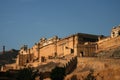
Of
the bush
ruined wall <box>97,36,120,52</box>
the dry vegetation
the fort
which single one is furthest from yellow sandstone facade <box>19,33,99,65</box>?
the bush

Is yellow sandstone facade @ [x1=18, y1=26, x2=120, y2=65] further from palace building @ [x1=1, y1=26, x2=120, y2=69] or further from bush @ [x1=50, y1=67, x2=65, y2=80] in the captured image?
bush @ [x1=50, y1=67, x2=65, y2=80]

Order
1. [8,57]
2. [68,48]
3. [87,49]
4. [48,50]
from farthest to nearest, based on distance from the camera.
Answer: [8,57]
[48,50]
[68,48]
[87,49]

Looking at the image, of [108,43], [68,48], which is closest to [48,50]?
[68,48]

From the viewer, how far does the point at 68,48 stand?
225ft

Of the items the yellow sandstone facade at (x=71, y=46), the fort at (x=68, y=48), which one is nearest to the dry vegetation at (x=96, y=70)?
the fort at (x=68, y=48)

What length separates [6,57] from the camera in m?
103

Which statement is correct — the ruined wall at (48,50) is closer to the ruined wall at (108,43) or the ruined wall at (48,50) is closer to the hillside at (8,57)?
the ruined wall at (108,43)

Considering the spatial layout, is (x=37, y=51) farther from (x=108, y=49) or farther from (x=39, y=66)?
(x=108, y=49)

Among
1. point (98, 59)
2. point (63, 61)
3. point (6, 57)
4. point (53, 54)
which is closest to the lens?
point (98, 59)

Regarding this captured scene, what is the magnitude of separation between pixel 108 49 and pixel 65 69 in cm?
1031

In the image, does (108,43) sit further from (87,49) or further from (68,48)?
(68,48)

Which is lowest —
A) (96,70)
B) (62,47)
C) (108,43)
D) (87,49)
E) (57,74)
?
(57,74)

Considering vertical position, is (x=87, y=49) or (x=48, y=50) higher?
(x=48, y=50)

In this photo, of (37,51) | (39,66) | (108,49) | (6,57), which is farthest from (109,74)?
(6,57)
